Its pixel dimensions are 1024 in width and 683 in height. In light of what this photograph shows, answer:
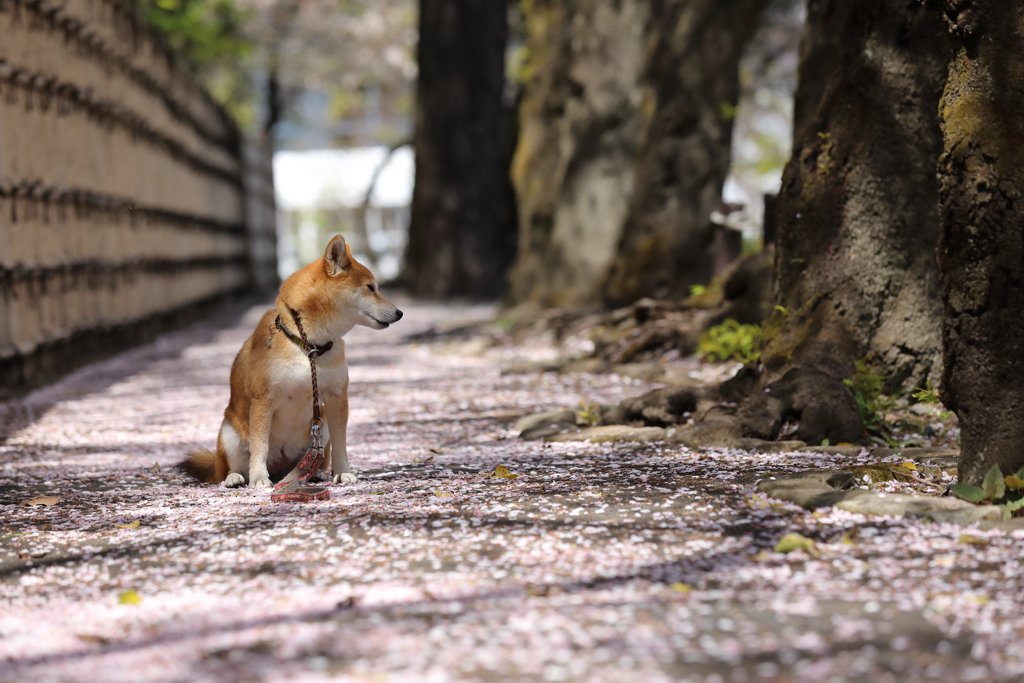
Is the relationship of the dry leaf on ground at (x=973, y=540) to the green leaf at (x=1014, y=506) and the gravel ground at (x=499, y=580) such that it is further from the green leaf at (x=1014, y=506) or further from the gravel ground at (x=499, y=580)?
the green leaf at (x=1014, y=506)

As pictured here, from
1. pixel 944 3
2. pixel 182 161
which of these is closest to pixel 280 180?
pixel 182 161

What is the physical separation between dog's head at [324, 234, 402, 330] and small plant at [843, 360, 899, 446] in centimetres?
241

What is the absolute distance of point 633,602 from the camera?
310 cm

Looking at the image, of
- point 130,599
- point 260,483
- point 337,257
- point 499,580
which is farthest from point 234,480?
point 499,580

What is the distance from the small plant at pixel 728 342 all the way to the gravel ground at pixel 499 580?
2791 mm

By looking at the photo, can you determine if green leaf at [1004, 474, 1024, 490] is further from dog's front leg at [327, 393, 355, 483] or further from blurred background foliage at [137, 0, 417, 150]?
blurred background foliage at [137, 0, 417, 150]

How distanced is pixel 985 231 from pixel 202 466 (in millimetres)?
3547

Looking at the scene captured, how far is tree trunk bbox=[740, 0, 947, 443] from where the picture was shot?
593 centimetres

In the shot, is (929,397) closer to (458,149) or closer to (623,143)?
(623,143)

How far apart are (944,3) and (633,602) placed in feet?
8.12

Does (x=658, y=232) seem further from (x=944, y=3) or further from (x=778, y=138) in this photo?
(x=778, y=138)

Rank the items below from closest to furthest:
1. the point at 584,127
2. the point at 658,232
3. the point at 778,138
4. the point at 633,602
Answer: the point at 633,602 < the point at 658,232 < the point at 584,127 < the point at 778,138

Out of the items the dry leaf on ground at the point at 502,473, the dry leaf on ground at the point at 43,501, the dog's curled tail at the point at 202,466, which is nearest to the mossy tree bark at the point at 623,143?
the dry leaf on ground at the point at 502,473

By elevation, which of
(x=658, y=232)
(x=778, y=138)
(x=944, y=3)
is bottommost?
(x=658, y=232)
